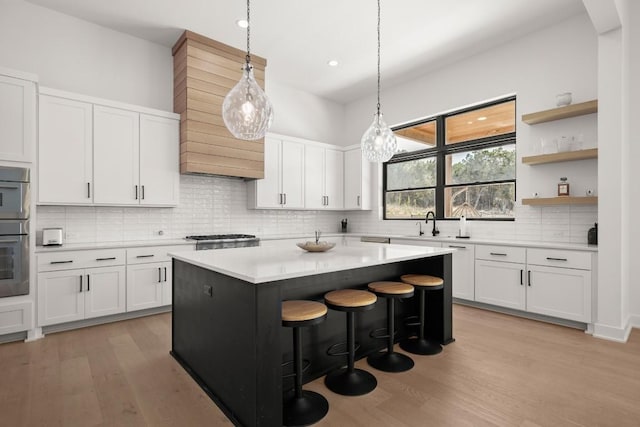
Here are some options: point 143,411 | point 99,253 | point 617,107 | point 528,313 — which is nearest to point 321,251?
point 143,411

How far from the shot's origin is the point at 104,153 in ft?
12.9

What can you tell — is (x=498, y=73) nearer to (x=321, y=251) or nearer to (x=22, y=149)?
(x=321, y=251)

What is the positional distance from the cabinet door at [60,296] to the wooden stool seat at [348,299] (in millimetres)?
2821

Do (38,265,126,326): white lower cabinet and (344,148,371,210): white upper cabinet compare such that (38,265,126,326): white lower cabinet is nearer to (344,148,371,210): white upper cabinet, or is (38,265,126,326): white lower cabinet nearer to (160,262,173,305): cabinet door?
(160,262,173,305): cabinet door

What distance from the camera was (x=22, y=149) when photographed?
3242 mm

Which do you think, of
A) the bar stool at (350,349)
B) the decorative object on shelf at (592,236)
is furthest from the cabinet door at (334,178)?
the bar stool at (350,349)

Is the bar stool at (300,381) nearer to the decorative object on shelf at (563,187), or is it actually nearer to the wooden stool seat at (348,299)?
the wooden stool seat at (348,299)

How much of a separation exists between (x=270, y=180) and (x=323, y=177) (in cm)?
114

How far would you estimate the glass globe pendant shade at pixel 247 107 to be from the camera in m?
2.53

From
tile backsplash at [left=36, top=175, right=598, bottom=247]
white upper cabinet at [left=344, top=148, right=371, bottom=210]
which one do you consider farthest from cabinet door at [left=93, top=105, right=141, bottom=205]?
white upper cabinet at [left=344, top=148, right=371, bottom=210]

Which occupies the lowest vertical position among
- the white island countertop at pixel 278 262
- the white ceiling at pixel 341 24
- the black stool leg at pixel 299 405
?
the black stool leg at pixel 299 405

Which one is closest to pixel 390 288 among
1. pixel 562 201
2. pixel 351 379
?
pixel 351 379

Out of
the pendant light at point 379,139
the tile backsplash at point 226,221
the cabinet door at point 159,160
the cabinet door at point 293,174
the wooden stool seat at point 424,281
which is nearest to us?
the wooden stool seat at point 424,281

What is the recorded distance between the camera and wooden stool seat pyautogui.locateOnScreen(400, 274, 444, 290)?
9.48ft
